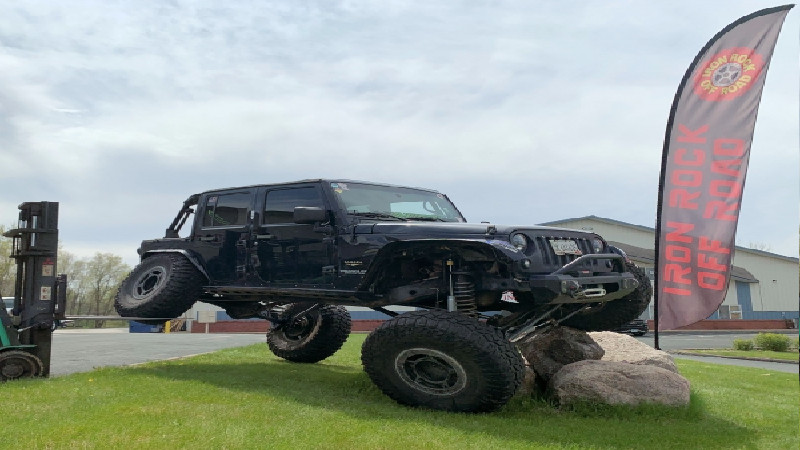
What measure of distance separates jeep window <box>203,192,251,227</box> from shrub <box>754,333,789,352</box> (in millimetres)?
18891

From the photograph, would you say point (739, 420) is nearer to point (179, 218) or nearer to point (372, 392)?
point (372, 392)

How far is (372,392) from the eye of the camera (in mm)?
6684

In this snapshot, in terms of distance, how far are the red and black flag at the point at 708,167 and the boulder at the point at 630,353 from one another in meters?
0.61

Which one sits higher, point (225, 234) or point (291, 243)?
point (225, 234)

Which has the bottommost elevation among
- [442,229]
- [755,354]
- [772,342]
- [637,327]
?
[755,354]

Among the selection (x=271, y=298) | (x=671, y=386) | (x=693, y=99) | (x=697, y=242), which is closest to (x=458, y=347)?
(x=671, y=386)

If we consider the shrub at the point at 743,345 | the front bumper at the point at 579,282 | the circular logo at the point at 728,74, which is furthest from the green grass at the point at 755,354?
the front bumper at the point at 579,282

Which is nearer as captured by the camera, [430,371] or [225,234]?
[430,371]

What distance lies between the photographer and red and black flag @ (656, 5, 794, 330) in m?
7.95

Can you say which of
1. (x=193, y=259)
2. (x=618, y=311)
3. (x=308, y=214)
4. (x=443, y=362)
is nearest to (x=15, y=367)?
(x=193, y=259)

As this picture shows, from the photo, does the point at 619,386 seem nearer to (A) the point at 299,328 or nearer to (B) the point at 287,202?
(B) the point at 287,202

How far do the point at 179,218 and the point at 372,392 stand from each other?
3838 mm

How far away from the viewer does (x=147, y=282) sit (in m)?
8.24

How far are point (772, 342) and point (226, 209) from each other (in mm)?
19043
